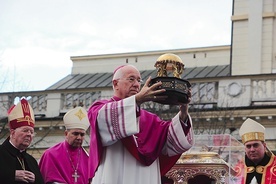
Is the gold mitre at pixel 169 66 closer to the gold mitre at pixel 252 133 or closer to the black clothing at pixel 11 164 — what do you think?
the black clothing at pixel 11 164

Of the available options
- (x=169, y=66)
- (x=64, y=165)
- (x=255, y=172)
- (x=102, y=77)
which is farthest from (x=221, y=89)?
(x=169, y=66)

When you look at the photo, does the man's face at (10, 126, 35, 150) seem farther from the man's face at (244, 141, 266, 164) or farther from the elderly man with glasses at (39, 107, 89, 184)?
the man's face at (244, 141, 266, 164)

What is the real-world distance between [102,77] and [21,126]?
30025 mm

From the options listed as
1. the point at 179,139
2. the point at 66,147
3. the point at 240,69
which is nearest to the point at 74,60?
the point at 240,69

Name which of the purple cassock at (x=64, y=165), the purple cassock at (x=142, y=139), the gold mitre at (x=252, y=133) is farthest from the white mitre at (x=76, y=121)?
the purple cassock at (x=142, y=139)

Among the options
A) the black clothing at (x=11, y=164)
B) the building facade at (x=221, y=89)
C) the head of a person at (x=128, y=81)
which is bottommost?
the black clothing at (x=11, y=164)

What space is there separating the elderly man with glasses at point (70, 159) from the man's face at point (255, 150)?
2020mm

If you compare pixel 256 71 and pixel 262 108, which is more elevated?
pixel 256 71

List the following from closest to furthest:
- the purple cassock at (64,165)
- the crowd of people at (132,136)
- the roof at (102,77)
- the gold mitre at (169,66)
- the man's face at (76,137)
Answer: the crowd of people at (132,136) < the gold mitre at (169,66) < the purple cassock at (64,165) < the man's face at (76,137) < the roof at (102,77)

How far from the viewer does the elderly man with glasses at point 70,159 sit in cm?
1152

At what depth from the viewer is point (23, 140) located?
408 inches

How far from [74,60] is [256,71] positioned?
43.5ft

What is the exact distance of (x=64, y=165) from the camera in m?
11.6

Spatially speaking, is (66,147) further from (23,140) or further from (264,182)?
(264,182)
